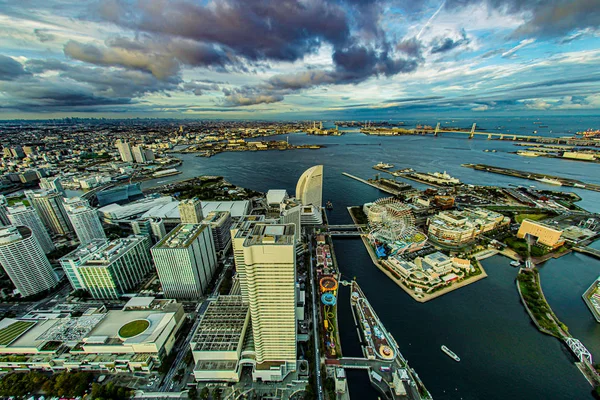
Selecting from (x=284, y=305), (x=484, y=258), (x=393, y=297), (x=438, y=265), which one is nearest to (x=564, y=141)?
(x=484, y=258)

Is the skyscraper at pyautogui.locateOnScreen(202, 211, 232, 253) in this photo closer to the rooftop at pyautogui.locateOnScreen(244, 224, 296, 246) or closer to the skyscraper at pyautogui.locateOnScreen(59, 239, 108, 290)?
the skyscraper at pyautogui.locateOnScreen(59, 239, 108, 290)

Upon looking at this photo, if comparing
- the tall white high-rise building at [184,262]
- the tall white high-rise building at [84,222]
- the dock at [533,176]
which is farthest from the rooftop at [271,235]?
the dock at [533,176]

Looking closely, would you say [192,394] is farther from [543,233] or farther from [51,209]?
[543,233]

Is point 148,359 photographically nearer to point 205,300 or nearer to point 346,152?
point 205,300

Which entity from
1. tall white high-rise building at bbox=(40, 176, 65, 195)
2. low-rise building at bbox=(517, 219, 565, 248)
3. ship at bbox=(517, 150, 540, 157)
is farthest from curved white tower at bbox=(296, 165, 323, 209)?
ship at bbox=(517, 150, 540, 157)

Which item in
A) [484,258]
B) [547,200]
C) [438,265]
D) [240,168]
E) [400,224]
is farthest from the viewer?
[240,168]

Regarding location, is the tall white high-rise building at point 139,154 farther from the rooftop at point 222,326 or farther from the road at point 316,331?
the rooftop at point 222,326

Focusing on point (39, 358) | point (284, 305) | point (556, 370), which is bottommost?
point (556, 370)
